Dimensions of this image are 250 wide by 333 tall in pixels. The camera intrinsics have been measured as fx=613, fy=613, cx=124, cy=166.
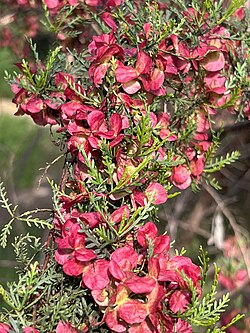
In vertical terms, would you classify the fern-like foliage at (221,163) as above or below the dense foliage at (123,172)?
below

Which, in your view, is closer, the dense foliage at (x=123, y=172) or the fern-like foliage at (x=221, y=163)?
the dense foliage at (x=123, y=172)

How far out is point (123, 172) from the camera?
107cm

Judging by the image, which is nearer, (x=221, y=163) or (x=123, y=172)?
(x=123, y=172)

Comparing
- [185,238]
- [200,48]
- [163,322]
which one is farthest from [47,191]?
[163,322]

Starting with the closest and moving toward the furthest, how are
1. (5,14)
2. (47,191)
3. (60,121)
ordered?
(60,121)
(5,14)
(47,191)

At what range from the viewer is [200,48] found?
131 cm

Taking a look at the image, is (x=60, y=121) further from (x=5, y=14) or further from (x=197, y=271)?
(x=5, y=14)

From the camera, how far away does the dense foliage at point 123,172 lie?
101cm

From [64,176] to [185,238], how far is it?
1.74m

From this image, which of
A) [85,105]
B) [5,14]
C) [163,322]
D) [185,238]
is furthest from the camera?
[185,238]

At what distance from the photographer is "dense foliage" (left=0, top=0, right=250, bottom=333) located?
1006 millimetres

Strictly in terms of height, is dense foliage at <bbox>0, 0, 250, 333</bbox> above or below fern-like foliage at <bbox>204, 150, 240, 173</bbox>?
above

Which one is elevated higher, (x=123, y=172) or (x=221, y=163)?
(x=123, y=172)

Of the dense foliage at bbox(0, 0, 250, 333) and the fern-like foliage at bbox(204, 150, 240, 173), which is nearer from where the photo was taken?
the dense foliage at bbox(0, 0, 250, 333)
